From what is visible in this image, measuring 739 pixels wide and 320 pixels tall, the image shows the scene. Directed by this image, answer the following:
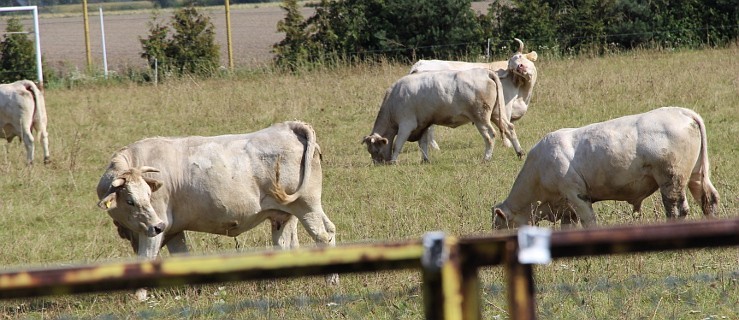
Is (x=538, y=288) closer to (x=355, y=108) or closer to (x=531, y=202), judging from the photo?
(x=531, y=202)

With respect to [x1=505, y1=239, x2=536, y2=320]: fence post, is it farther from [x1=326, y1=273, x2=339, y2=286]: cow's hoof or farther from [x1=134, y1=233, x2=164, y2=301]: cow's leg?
[x1=134, y1=233, x2=164, y2=301]: cow's leg

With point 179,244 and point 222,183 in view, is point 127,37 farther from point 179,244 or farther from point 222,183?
point 222,183

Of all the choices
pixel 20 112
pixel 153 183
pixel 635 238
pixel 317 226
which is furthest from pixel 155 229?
pixel 20 112

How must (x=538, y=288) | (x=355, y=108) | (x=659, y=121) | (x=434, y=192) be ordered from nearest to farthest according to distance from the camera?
(x=538, y=288)
(x=659, y=121)
(x=434, y=192)
(x=355, y=108)

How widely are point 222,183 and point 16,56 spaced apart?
19523mm

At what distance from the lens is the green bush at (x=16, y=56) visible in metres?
25.9

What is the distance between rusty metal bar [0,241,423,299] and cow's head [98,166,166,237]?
6136mm

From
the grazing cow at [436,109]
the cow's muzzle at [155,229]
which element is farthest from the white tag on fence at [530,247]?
the grazing cow at [436,109]

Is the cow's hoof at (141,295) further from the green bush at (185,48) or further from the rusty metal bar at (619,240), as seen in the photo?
the green bush at (185,48)

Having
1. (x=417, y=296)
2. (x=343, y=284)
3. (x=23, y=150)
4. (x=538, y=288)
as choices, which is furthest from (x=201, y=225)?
(x=23, y=150)

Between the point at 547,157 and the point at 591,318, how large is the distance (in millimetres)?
3298

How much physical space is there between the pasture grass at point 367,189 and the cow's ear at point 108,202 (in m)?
0.70

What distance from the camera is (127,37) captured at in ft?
167

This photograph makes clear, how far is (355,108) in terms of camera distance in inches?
751
